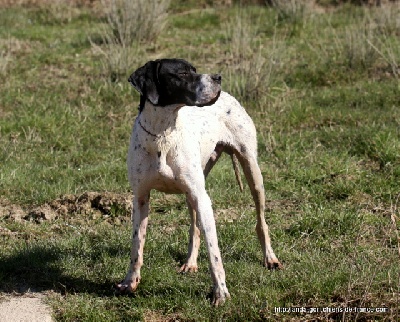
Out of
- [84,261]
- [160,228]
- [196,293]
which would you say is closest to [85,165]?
[160,228]

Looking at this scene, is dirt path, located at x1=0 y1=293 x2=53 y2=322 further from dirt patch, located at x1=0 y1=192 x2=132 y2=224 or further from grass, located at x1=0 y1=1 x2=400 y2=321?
dirt patch, located at x1=0 y1=192 x2=132 y2=224

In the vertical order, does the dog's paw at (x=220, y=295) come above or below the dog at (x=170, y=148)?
below

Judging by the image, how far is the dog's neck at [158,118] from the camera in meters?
5.31

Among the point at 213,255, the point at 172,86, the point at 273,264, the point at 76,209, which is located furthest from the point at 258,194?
the point at 76,209

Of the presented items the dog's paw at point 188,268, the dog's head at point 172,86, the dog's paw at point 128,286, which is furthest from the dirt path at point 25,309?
the dog's head at point 172,86

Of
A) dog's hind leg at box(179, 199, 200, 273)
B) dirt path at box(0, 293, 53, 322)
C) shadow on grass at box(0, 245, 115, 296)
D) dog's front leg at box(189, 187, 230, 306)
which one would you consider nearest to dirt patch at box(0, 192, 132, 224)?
shadow on grass at box(0, 245, 115, 296)

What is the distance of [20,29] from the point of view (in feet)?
42.2

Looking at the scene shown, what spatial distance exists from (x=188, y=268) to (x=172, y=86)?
1350mm

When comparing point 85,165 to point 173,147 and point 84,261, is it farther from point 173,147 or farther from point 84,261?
point 173,147

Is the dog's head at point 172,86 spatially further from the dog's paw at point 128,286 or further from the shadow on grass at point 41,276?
the shadow on grass at point 41,276

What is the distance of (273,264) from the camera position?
602cm

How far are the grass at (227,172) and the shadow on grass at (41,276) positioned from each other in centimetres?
1

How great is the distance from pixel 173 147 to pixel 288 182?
269cm

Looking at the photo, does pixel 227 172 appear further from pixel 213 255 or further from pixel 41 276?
pixel 213 255
